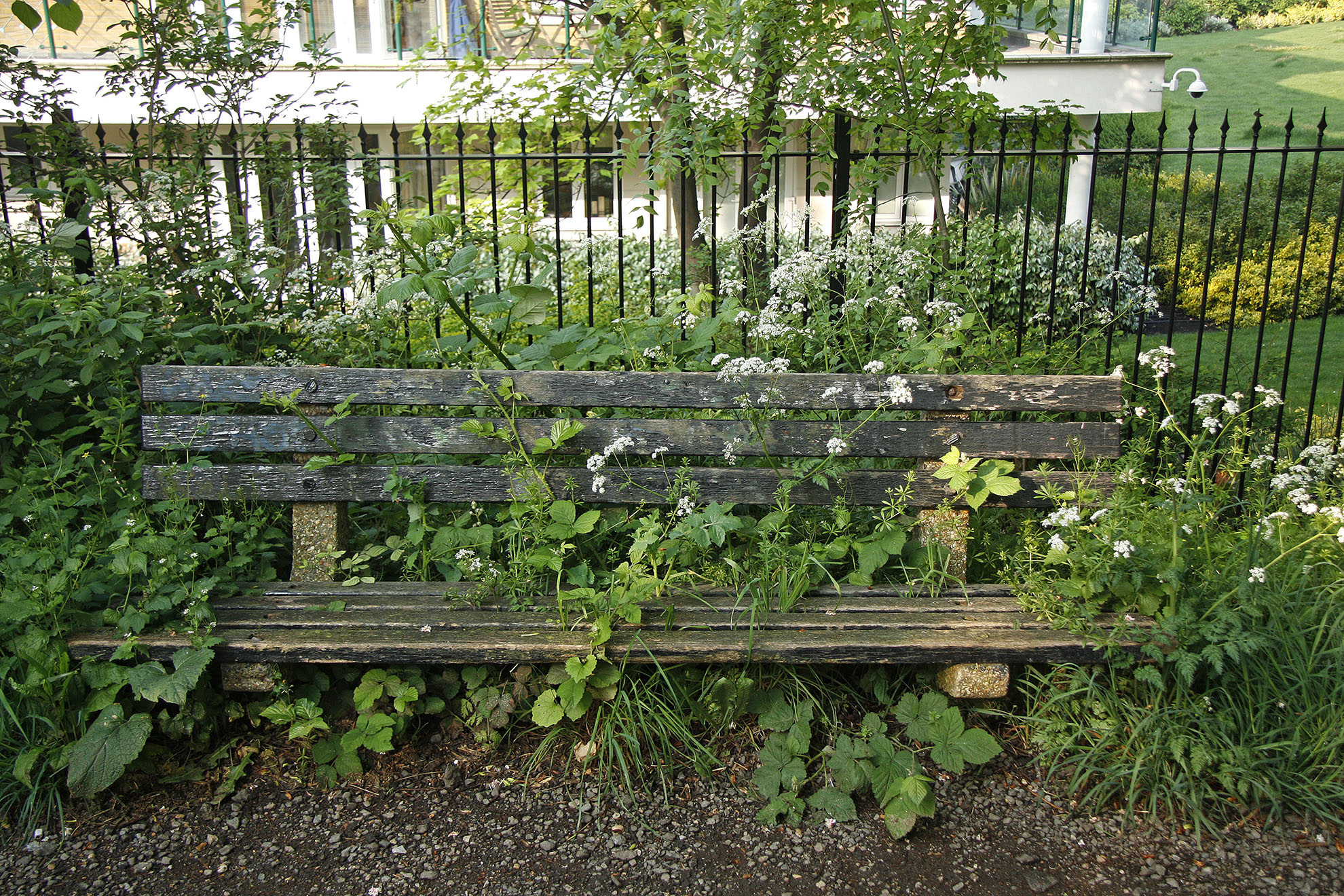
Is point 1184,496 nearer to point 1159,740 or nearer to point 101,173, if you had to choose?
point 1159,740

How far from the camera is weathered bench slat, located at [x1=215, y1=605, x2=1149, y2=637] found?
2717 millimetres

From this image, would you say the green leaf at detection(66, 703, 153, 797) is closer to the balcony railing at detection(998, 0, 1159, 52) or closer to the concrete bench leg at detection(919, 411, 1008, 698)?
the concrete bench leg at detection(919, 411, 1008, 698)

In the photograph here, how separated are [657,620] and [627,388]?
794 mm

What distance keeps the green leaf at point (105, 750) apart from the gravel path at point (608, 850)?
0.45ft

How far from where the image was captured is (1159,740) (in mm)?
2480

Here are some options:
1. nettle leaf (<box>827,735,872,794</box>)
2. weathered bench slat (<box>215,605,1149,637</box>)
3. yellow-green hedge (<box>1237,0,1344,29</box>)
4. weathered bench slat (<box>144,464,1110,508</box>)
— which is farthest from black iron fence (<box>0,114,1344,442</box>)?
yellow-green hedge (<box>1237,0,1344,29</box>)

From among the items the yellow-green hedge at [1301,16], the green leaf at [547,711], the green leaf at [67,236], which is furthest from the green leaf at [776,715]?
the yellow-green hedge at [1301,16]

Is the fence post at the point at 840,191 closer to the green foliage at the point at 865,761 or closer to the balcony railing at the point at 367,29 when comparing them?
the green foliage at the point at 865,761

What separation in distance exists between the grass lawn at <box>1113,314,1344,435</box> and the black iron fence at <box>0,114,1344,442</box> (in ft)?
0.16

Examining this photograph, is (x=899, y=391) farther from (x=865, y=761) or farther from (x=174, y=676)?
(x=174, y=676)

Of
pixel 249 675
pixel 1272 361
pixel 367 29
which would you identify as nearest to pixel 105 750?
pixel 249 675

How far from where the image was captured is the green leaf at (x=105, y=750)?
243 centimetres

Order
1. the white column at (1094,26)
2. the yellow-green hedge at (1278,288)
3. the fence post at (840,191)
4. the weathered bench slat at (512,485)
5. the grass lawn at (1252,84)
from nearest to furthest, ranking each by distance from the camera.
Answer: the weathered bench slat at (512,485) < the fence post at (840,191) < the yellow-green hedge at (1278,288) < the white column at (1094,26) < the grass lawn at (1252,84)

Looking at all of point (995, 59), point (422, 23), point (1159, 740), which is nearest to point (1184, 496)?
point (1159, 740)
